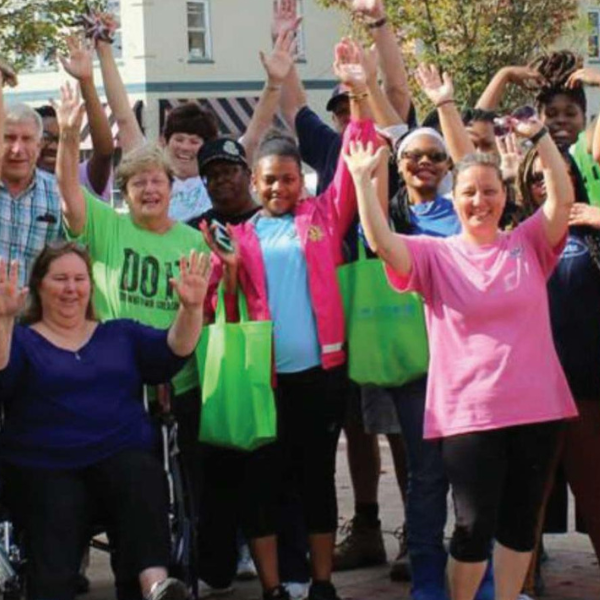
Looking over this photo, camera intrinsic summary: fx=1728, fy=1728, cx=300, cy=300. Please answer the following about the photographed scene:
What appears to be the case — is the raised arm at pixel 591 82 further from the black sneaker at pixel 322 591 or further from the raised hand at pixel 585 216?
the black sneaker at pixel 322 591

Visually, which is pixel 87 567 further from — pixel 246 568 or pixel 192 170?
pixel 192 170

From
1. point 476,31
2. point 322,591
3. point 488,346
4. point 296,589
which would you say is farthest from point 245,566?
point 476,31

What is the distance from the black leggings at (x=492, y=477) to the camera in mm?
6406

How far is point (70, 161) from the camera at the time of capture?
693 cm

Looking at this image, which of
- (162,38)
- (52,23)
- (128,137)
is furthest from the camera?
(162,38)

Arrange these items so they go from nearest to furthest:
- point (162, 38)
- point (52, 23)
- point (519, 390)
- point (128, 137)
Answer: point (519, 390)
point (128, 137)
point (52, 23)
point (162, 38)

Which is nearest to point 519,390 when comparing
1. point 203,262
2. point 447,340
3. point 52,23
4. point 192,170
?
point 447,340

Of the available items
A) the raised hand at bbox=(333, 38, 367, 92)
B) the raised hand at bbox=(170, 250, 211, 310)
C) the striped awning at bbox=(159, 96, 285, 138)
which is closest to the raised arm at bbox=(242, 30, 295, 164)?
the raised hand at bbox=(333, 38, 367, 92)

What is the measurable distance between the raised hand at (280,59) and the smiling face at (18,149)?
121 centimetres

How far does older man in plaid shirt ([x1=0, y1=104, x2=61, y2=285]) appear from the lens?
7.22 metres

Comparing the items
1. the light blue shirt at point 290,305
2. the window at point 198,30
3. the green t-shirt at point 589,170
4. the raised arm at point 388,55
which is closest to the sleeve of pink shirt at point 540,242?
the green t-shirt at point 589,170

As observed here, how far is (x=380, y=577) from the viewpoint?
7.85 meters

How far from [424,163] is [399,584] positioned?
193 centimetres

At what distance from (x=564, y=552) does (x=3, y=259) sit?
10.4 feet
